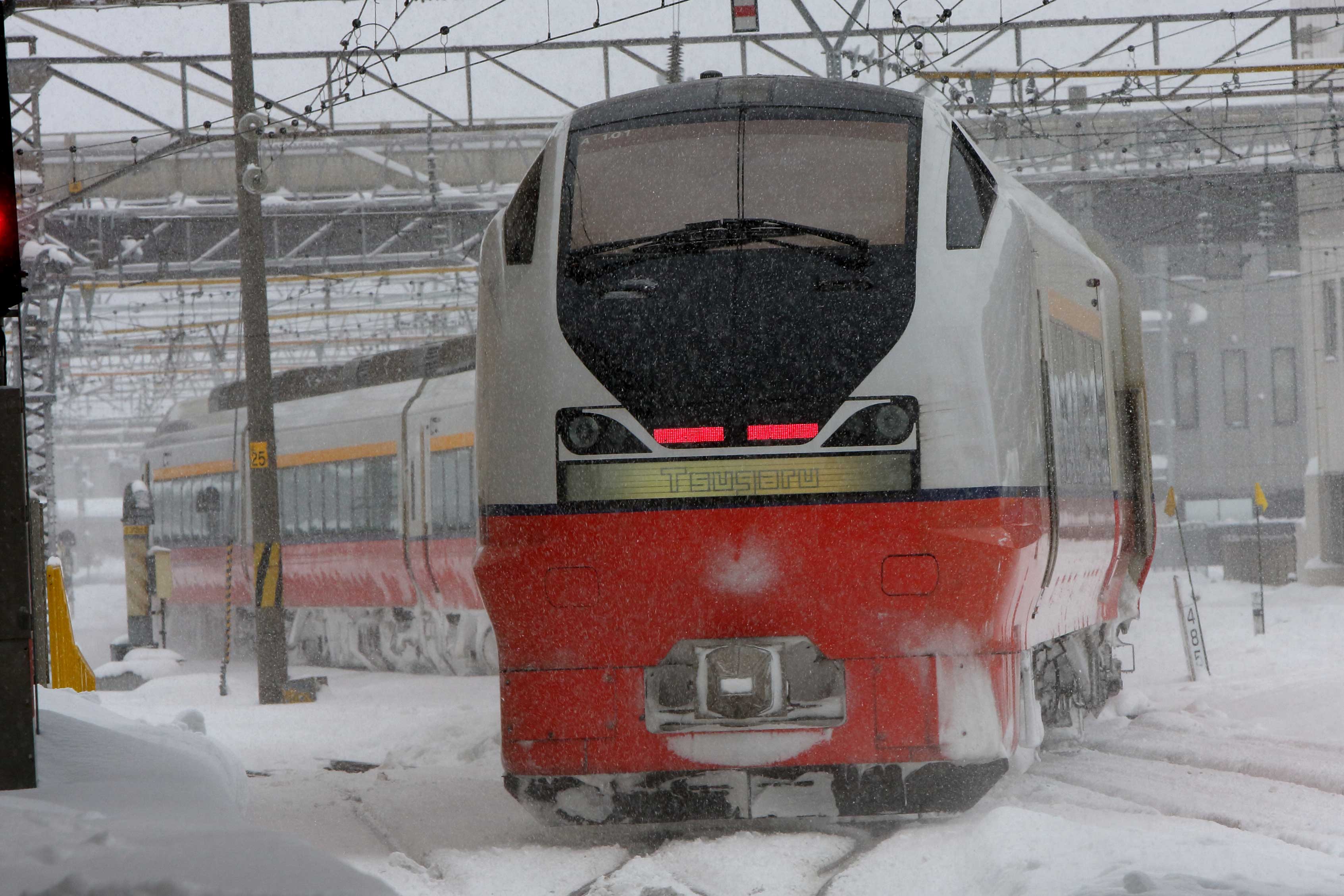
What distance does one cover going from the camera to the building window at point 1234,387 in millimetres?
47688

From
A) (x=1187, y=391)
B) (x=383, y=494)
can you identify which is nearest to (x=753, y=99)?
(x=383, y=494)

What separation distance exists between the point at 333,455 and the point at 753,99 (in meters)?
14.3

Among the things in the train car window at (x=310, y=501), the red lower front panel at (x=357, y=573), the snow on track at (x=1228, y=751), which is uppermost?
the train car window at (x=310, y=501)

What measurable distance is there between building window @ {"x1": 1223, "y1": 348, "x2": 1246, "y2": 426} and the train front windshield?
43017 mm

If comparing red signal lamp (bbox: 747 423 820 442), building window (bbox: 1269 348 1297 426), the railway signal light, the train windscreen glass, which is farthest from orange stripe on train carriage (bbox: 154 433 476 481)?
building window (bbox: 1269 348 1297 426)

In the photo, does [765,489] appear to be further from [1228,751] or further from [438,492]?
[438,492]

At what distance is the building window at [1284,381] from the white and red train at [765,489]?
142 ft

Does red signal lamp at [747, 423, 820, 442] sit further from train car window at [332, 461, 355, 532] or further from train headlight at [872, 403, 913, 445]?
train car window at [332, 461, 355, 532]

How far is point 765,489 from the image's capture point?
6.65 metres

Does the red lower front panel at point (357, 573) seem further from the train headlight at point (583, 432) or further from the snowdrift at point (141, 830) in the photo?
the train headlight at point (583, 432)

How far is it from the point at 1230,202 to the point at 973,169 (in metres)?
24.7

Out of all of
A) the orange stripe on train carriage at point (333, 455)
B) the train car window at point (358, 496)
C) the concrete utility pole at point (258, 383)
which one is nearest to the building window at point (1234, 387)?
the orange stripe on train carriage at point (333, 455)

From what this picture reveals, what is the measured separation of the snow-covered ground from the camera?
19.6 feet

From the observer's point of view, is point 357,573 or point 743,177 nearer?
point 743,177
